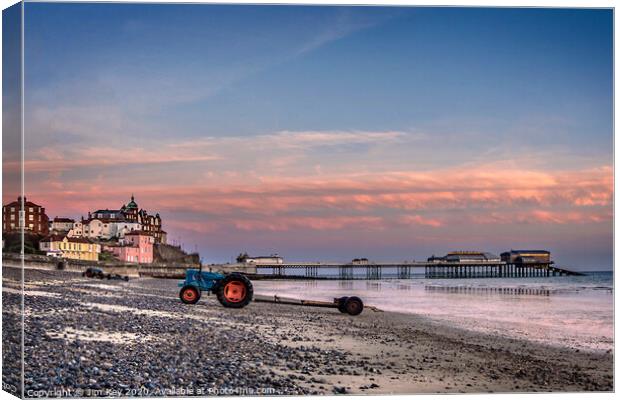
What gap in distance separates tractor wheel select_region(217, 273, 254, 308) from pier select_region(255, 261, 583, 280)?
1.65 ft

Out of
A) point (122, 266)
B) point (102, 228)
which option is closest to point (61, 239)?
point (102, 228)

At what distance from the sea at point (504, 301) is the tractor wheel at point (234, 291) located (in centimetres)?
20

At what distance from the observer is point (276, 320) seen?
1426 centimetres

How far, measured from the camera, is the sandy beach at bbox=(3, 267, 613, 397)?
10.8 metres

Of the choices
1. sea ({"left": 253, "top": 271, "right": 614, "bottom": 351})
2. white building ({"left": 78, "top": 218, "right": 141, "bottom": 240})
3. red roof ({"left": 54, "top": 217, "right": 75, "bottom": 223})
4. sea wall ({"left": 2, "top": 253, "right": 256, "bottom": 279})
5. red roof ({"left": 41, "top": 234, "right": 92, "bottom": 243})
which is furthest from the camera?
sea ({"left": 253, "top": 271, "right": 614, "bottom": 351})

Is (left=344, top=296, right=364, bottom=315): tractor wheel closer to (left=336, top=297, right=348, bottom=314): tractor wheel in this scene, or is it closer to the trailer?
(left=336, top=297, right=348, bottom=314): tractor wheel

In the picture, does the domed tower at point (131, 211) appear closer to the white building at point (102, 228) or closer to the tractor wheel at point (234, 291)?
the white building at point (102, 228)

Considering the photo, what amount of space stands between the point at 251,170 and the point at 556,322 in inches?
212

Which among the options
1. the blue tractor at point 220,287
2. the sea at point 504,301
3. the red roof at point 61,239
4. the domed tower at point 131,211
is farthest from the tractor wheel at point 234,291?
the domed tower at point 131,211

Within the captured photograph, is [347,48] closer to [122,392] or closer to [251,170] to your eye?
[251,170]

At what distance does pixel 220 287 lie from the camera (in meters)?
14.9

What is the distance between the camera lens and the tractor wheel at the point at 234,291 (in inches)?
584

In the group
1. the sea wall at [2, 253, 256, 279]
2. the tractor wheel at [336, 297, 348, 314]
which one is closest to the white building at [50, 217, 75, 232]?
the sea wall at [2, 253, 256, 279]

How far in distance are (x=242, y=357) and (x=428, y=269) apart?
4978mm
